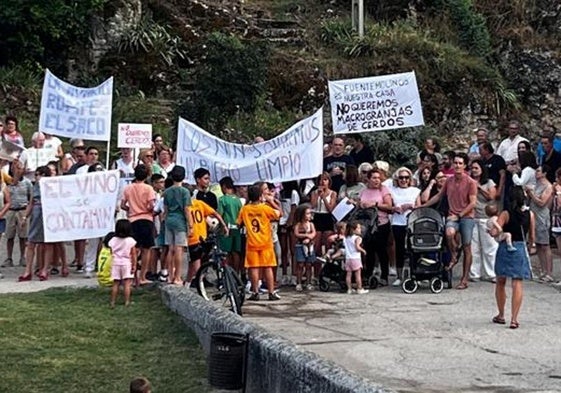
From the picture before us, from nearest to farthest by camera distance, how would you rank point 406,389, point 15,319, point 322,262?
point 406,389 < point 15,319 < point 322,262

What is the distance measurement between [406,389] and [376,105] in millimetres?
8777

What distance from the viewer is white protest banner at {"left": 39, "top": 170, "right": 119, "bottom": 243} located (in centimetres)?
1536

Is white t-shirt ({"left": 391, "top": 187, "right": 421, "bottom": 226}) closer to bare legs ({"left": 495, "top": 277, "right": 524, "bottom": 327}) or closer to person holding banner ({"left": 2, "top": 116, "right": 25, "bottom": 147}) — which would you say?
bare legs ({"left": 495, "top": 277, "right": 524, "bottom": 327})

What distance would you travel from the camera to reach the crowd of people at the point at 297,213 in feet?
46.6

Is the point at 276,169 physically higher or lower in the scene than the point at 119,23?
lower

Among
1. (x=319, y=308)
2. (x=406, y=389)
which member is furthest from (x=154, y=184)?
(x=406, y=389)

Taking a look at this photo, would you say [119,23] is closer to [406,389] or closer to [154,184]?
[154,184]

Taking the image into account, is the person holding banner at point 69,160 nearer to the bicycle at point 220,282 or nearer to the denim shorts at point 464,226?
the bicycle at point 220,282

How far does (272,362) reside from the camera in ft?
29.7

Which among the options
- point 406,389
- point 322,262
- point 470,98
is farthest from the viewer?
point 470,98

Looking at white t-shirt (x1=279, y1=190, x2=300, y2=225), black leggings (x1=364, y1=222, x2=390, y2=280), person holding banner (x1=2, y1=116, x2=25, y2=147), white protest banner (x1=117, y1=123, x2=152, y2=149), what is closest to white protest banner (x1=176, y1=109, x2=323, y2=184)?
white t-shirt (x1=279, y1=190, x2=300, y2=225)

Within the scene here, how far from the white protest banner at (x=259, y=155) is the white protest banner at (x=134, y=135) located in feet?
5.50

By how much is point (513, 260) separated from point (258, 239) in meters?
3.48

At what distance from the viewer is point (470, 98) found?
83.8ft
